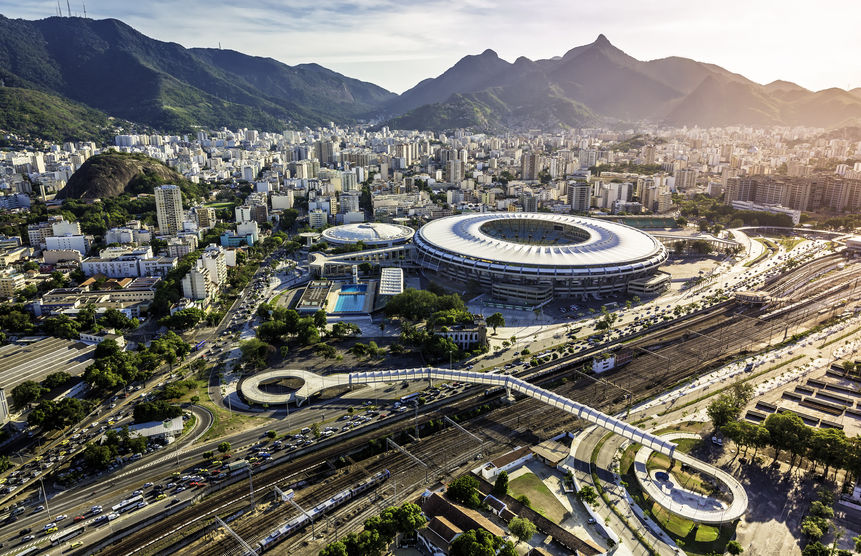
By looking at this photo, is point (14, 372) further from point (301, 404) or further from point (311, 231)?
point (311, 231)

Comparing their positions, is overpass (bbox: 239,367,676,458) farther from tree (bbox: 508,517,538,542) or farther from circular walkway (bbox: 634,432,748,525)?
tree (bbox: 508,517,538,542)

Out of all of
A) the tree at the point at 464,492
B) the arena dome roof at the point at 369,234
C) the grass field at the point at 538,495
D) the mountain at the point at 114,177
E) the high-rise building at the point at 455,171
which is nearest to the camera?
the tree at the point at 464,492

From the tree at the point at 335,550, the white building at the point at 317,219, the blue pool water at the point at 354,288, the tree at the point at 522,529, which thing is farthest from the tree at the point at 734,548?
the white building at the point at 317,219

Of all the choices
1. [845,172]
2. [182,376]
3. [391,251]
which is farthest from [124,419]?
[845,172]

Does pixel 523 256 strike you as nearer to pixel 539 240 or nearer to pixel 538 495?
pixel 539 240

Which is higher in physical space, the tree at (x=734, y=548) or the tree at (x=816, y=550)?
the tree at (x=816, y=550)

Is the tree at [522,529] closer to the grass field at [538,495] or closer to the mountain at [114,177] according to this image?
the grass field at [538,495]

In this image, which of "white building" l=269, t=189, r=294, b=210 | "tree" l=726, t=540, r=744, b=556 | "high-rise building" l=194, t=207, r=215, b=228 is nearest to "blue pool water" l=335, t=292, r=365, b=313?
"tree" l=726, t=540, r=744, b=556

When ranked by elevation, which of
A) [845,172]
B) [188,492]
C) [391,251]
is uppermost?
[845,172]
